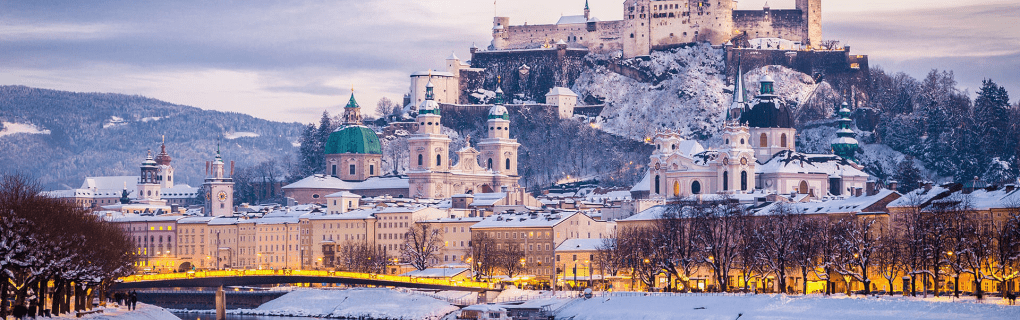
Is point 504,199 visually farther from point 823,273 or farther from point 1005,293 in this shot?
point 1005,293

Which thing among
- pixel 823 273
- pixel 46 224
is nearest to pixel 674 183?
pixel 823 273

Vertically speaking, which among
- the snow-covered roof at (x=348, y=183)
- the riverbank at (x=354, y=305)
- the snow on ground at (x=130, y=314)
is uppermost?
the snow-covered roof at (x=348, y=183)

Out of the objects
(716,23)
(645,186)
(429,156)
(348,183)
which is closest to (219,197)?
(348,183)

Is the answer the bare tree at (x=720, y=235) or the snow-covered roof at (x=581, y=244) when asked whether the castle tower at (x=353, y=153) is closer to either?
the snow-covered roof at (x=581, y=244)

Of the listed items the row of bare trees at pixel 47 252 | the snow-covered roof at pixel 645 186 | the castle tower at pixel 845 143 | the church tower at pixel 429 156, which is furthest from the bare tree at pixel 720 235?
the church tower at pixel 429 156

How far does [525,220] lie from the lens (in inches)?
5089

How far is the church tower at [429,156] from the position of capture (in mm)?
171438

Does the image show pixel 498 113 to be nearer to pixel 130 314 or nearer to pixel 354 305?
pixel 354 305

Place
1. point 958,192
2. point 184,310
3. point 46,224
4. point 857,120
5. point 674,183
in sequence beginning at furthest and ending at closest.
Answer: point 857,120
point 674,183
point 184,310
point 958,192
point 46,224

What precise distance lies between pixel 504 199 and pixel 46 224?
86371 millimetres

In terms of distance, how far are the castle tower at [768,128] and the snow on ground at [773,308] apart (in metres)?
65.9

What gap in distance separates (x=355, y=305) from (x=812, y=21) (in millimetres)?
99189

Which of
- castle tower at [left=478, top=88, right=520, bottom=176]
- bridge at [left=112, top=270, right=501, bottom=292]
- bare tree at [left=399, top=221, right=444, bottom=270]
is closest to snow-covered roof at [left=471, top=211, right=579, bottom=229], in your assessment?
bare tree at [left=399, top=221, right=444, bottom=270]

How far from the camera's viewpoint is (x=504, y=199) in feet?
497
